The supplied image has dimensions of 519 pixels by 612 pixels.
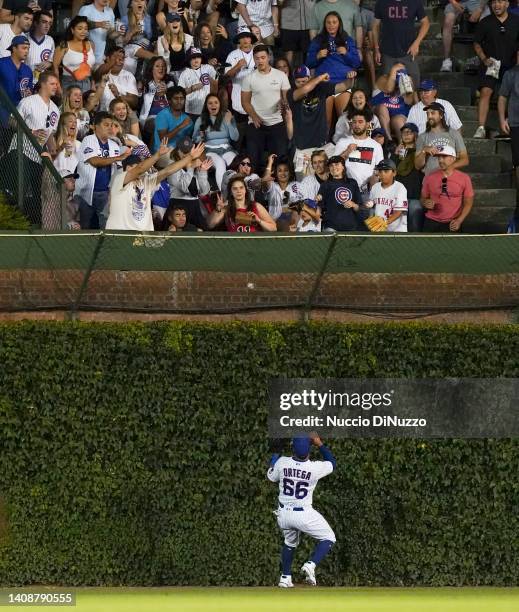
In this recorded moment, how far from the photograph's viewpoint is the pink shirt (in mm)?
18531

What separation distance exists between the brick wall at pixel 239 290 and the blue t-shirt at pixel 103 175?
1.87 metres

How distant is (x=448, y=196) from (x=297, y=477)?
4247 mm

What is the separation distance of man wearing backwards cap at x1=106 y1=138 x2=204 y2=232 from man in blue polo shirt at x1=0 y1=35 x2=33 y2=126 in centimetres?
220

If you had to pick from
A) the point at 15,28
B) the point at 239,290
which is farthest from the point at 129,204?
the point at 15,28

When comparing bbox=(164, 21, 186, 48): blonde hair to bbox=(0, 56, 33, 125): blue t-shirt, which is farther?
bbox=(164, 21, 186, 48): blonde hair

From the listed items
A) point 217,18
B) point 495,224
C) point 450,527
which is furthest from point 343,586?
point 217,18

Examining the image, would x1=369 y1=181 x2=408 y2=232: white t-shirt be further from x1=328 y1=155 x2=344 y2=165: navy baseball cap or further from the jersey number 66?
the jersey number 66

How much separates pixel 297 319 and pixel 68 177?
10.6 ft

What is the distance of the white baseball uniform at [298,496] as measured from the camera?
16047mm

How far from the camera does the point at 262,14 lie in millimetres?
21141

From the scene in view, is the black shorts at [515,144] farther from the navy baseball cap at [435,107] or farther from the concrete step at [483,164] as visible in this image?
the navy baseball cap at [435,107]

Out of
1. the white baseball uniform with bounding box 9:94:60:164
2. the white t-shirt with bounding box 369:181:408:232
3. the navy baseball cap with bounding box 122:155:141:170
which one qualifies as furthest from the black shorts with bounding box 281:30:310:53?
the navy baseball cap with bounding box 122:155:141:170

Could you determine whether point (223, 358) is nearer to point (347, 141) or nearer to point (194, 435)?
point (194, 435)

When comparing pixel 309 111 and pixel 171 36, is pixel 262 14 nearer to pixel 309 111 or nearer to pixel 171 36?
pixel 171 36
